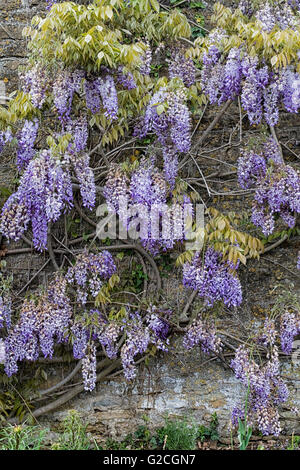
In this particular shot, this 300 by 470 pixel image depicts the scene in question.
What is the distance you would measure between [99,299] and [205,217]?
880mm

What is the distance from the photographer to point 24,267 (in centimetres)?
417

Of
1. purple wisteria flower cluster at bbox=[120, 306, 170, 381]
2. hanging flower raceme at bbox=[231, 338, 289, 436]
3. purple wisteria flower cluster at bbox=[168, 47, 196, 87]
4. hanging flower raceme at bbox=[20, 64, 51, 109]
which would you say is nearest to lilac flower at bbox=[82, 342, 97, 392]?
purple wisteria flower cluster at bbox=[120, 306, 170, 381]

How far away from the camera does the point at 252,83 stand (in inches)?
135

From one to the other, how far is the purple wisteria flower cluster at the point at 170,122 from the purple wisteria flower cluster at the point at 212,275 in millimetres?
537

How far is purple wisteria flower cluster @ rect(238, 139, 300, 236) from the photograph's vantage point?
11.5ft

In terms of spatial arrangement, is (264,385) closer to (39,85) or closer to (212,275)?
(212,275)

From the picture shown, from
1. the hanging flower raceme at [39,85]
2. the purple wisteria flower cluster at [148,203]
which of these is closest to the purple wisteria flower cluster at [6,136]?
the hanging flower raceme at [39,85]

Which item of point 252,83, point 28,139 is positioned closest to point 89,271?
point 28,139

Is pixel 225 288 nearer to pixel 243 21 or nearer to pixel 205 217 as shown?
pixel 205 217

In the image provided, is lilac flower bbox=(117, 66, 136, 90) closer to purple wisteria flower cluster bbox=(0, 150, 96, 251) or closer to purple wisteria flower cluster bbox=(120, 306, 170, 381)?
purple wisteria flower cluster bbox=(0, 150, 96, 251)

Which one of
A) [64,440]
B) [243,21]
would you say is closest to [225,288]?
[64,440]

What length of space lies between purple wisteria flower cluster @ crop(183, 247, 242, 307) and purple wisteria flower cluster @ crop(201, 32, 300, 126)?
91cm

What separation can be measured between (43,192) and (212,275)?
1.14 metres

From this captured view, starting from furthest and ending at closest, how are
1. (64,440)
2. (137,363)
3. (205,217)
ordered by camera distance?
(137,363)
(205,217)
(64,440)
